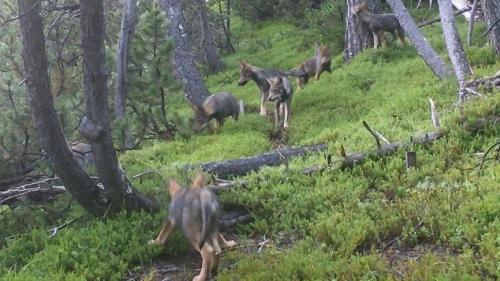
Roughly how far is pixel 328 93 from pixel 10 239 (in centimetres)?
955

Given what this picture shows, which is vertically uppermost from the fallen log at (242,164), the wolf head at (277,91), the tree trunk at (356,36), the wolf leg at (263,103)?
the tree trunk at (356,36)

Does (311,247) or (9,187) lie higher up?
(9,187)

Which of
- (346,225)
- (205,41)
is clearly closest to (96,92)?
(346,225)

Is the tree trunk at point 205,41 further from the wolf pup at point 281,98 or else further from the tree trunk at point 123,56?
the wolf pup at point 281,98

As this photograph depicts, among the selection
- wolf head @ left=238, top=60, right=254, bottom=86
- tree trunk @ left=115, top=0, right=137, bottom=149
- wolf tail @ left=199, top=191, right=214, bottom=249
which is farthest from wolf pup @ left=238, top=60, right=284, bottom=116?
wolf tail @ left=199, top=191, right=214, bottom=249

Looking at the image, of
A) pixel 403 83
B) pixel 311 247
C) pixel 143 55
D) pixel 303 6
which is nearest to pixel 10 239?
pixel 311 247

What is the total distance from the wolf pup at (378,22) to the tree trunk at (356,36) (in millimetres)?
321

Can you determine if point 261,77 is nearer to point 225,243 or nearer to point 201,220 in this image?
point 225,243

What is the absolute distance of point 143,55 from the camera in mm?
13469

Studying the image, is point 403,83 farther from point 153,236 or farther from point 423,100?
point 153,236

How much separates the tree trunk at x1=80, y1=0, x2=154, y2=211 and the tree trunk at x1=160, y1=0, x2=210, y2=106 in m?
9.47

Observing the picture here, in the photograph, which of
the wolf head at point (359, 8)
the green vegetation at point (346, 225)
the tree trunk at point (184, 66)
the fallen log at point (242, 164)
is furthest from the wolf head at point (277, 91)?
the fallen log at point (242, 164)

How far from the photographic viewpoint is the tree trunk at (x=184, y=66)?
1639 centimetres

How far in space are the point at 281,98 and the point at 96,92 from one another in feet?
25.9
